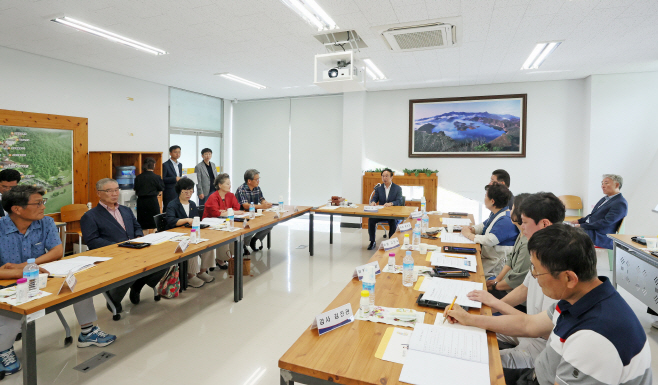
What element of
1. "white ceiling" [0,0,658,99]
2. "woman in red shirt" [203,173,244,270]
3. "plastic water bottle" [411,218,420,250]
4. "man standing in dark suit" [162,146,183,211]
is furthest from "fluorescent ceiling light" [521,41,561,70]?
"man standing in dark suit" [162,146,183,211]

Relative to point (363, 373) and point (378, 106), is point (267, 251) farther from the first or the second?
point (363, 373)

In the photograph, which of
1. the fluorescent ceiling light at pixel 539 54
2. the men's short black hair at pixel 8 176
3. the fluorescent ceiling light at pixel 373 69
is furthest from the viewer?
the fluorescent ceiling light at pixel 373 69

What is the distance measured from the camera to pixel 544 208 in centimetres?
205

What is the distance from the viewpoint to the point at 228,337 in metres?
3.10

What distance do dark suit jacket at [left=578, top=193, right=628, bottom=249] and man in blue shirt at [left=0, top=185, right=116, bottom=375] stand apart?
217 inches

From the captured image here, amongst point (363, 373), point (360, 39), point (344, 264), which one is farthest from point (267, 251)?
point (363, 373)

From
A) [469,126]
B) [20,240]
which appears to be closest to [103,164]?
[20,240]

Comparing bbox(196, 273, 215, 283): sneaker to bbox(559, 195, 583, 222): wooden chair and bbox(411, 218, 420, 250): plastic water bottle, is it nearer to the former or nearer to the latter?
bbox(411, 218, 420, 250): plastic water bottle

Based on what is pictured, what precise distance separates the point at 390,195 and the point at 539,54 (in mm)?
3091

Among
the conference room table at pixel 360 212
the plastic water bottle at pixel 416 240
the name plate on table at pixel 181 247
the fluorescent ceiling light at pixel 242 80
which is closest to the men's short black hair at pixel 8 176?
the name plate on table at pixel 181 247

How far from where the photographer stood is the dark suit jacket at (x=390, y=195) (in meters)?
6.46

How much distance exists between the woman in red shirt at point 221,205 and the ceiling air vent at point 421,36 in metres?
2.74

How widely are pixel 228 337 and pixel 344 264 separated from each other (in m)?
2.47

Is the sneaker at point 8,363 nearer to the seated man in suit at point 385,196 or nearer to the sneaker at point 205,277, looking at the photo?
the sneaker at point 205,277
